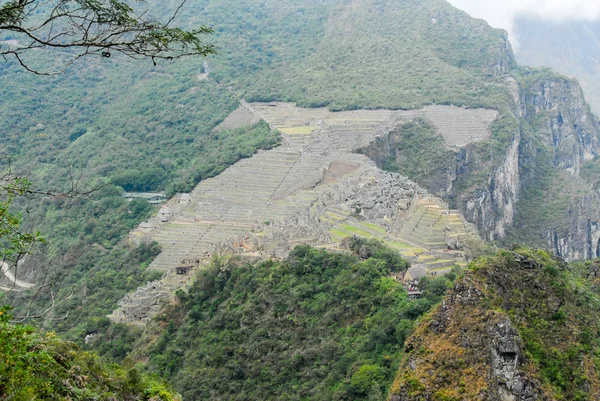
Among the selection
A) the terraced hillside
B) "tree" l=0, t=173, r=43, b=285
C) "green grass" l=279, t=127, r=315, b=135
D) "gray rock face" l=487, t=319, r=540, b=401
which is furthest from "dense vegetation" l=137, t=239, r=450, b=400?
"green grass" l=279, t=127, r=315, b=135

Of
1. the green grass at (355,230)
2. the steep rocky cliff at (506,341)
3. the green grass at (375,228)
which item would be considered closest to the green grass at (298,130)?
the green grass at (375,228)

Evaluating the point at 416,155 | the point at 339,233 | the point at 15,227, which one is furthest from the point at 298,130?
the point at 15,227

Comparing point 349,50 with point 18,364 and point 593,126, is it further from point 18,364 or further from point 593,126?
point 18,364

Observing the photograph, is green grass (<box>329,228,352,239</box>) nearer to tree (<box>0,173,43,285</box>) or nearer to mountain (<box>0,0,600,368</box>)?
mountain (<box>0,0,600,368</box>)

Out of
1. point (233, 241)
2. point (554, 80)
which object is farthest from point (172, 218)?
point (554, 80)

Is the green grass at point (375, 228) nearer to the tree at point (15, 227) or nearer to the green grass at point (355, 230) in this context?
the green grass at point (355, 230)
